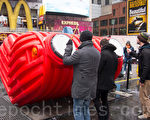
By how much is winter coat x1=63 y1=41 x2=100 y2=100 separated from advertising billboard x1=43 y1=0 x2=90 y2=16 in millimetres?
30077

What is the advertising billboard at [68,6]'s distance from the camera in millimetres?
31609

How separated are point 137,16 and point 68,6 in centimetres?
1659

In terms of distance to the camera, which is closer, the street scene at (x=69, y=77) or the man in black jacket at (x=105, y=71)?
the street scene at (x=69, y=77)

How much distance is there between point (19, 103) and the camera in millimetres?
4492

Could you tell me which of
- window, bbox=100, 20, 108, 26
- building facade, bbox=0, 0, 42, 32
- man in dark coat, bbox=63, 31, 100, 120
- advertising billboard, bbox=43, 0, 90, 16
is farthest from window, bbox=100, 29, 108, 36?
man in dark coat, bbox=63, 31, 100, 120

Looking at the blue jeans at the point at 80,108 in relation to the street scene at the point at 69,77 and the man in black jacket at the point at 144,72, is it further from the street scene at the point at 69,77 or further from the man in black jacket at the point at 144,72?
the man in black jacket at the point at 144,72

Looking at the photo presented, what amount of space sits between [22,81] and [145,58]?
276cm

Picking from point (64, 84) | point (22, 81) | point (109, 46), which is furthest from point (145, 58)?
point (22, 81)

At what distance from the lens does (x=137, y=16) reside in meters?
20.2

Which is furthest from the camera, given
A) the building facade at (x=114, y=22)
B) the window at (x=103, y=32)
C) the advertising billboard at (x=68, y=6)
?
the window at (x=103, y=32)

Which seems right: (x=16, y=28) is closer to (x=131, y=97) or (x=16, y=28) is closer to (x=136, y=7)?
(x=136, y=7)

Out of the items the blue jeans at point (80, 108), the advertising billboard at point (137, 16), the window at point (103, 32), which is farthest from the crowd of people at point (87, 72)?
the window at point (103, 32)

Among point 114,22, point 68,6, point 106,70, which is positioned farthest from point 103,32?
point 106,70

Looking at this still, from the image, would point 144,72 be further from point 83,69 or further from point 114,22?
point 114,22
